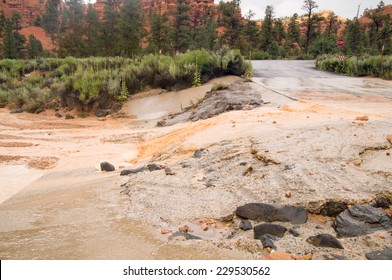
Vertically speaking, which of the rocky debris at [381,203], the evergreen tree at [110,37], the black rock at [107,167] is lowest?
the black rock at [107,167]

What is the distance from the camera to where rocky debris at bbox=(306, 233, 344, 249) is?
241cm

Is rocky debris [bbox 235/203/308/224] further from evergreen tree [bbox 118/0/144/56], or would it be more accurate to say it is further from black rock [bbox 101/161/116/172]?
evergreen tree [bbox 118/0/144/56]

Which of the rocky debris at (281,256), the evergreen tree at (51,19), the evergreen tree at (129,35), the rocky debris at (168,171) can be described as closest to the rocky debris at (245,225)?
the rocky debris at (281,256)

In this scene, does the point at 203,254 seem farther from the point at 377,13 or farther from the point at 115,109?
the point at 377,13

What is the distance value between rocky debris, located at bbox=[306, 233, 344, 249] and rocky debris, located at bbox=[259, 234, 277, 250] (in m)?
0.26

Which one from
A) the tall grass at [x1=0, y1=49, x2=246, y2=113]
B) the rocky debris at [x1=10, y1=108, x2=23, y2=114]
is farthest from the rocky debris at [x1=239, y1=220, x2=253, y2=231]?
the rocky debris at [x1=10, y1=108, x2=23, y2=114]

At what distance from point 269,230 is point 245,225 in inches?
9.1

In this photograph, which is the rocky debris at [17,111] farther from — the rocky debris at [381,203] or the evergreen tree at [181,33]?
the evergreen tree at [181,33]

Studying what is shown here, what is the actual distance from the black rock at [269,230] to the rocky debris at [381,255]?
0.58 metres

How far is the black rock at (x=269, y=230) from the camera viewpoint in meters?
2.62

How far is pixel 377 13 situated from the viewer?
45.8m

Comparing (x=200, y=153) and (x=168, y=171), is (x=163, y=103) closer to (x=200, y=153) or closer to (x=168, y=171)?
(x=200, y=153)

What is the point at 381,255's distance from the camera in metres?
2.23

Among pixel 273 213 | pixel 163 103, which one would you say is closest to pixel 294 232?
pixel 273 213
